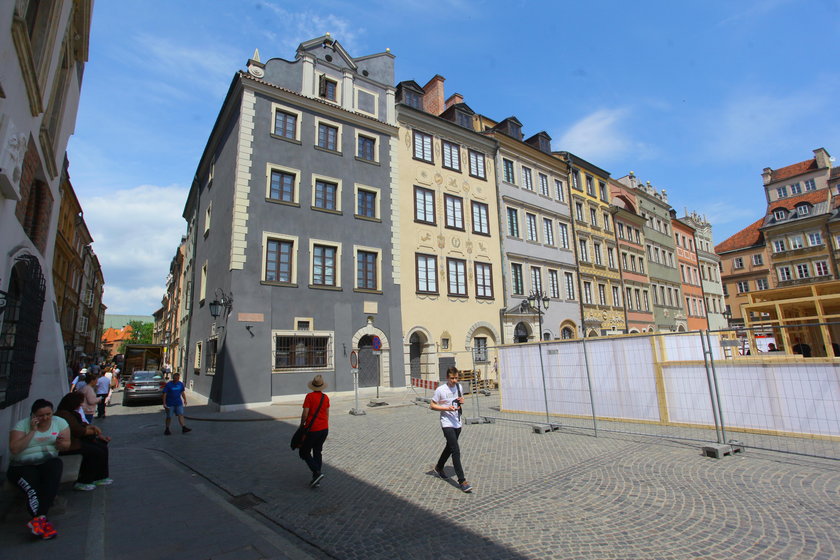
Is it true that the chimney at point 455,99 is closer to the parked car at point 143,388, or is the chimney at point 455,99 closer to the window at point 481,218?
the window at point 481,218

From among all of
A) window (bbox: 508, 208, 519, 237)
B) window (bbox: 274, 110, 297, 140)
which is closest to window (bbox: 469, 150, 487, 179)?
window (bbox: 508, 208, 519, 237)

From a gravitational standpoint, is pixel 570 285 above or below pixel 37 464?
above

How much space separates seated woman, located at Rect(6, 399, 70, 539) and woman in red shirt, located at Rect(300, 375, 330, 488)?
297 centimetres

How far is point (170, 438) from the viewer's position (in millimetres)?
11406

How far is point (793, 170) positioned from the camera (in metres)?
51.5

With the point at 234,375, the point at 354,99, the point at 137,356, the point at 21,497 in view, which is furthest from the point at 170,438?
the point at 137,356

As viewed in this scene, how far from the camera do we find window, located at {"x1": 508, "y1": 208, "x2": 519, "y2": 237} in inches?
1084

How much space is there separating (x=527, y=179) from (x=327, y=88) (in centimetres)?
A: 1509

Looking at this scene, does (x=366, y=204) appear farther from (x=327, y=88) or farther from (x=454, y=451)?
(x=454, y=451)

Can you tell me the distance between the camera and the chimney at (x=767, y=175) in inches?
2099

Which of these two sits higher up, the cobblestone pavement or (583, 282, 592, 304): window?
(583, 282, 592, 304): window

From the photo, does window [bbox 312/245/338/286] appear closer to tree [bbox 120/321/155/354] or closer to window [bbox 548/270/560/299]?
window [bbox 548/270/560/299]

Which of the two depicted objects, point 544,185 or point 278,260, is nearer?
point 278,260

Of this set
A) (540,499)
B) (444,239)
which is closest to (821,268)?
(444,239)
